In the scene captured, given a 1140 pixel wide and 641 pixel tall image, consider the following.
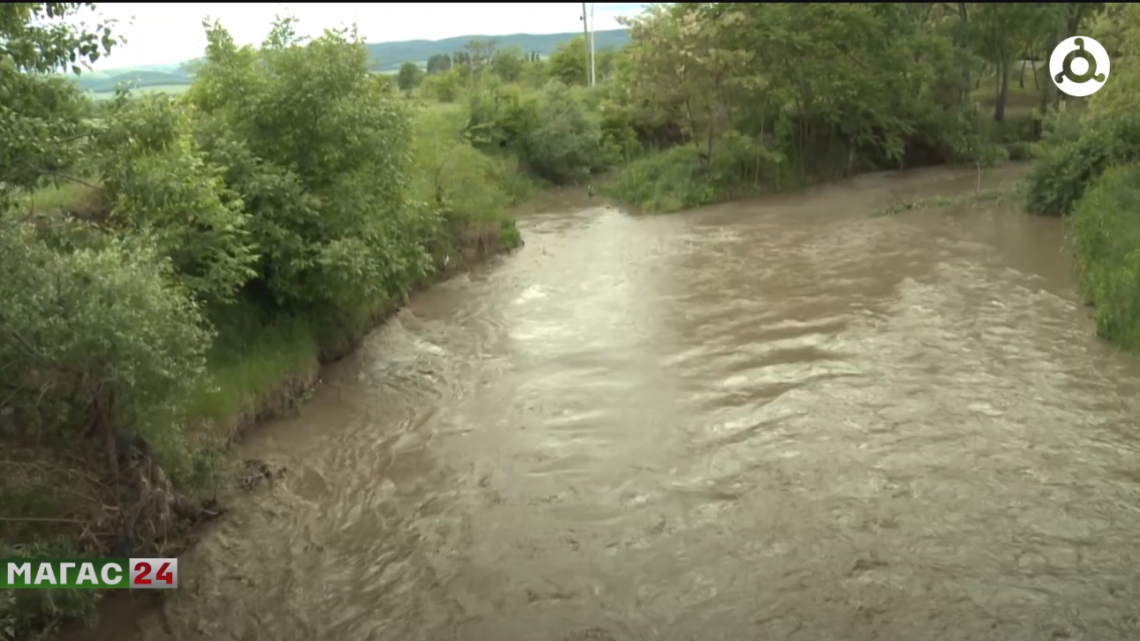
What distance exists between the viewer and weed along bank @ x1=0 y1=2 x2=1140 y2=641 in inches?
254

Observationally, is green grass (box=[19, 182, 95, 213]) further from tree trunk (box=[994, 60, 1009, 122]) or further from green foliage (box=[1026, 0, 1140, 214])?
tree trunk (box=[994, 60, 1009, 122])

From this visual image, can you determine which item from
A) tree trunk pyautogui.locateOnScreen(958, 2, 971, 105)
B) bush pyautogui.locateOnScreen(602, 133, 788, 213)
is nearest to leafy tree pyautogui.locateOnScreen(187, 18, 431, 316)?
bush pyautogui.locateOnScreen(602, 133, 788, 213)

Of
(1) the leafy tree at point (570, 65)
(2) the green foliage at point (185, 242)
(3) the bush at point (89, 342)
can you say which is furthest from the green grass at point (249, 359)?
(1) the leafy tree at point (570, 65)

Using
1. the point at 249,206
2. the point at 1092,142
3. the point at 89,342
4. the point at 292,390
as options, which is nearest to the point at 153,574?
the point at 89,342

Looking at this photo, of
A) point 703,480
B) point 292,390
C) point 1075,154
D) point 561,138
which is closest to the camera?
point 703,480

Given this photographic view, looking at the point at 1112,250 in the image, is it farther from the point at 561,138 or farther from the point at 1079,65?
the point at 561,138

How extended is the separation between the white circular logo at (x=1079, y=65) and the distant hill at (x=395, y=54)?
1155 cm

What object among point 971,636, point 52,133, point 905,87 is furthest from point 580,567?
point 905,87

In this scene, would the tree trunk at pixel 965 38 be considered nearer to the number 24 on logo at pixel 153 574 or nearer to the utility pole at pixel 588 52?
the utility pole at pixel 588 52

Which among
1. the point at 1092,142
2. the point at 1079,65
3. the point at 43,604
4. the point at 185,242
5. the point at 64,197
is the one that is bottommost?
the point at 43,604

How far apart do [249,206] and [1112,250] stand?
12084 mm

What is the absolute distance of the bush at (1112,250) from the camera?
1184cm

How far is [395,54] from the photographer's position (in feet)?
102

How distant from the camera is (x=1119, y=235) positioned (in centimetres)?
1415
